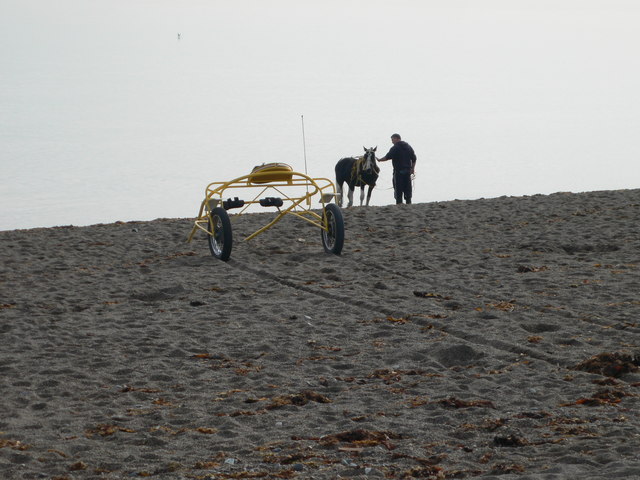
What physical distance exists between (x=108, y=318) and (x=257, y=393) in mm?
2959

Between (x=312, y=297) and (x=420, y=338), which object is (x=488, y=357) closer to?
(x=420, y=338)

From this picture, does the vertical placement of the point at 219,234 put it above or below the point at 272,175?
below

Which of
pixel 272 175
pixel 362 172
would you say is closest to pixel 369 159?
pixel 362 172

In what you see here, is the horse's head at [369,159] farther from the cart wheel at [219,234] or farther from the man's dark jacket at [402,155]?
the cart wheel at [219,234]

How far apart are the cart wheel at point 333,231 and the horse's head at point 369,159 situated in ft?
25.8

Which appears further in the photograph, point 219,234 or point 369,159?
point 369,159

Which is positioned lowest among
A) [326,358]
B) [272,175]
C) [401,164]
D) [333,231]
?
[326,358]

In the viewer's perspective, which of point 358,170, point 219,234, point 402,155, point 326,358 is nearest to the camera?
point 326,358

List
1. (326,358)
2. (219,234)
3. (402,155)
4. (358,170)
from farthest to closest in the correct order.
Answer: (358,170), (402,155), (219,234), (326,358)

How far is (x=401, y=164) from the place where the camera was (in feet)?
61.4

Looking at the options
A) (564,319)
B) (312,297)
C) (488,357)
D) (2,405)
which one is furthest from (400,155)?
(2,405)

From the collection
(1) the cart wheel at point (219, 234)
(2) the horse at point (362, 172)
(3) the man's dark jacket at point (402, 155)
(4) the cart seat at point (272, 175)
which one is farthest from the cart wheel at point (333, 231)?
(2) the horse at point (362, 172)

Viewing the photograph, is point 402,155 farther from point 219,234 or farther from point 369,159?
point 219,234

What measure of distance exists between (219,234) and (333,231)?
150 cm
